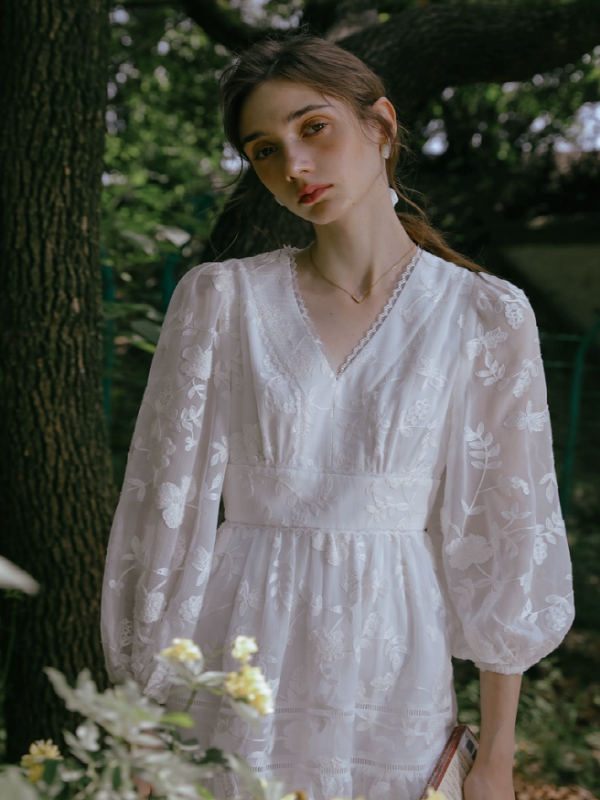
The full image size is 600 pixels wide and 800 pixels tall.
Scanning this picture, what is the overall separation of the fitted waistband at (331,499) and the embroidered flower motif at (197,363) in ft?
0.65

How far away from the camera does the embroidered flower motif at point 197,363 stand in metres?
1.49

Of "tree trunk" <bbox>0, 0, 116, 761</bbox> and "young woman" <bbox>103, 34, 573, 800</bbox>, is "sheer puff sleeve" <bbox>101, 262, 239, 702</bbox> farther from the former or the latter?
"tree trunk" <bbox>0, 0, 116, 761</bbox>

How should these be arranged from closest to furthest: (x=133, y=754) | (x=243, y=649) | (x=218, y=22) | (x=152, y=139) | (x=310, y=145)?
(x=133, y=754), (x=243, y=649), (x=310, y=145), (x=218, y=22), (x=152, y=139)

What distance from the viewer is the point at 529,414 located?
1459 mm

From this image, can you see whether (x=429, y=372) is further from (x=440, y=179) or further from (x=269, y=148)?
(x=440, y=179)

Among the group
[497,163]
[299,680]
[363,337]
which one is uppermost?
[497,163]

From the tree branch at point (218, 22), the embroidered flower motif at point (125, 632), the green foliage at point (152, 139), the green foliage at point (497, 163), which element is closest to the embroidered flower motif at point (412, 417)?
the embroidered flower motif at point (125, 632)

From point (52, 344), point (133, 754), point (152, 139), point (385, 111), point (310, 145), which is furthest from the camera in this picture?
point (152, 139)

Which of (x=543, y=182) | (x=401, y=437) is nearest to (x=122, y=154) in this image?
(x=543, y=182)

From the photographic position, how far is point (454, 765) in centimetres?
140

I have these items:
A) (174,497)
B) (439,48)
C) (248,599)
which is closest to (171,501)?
(174,497)

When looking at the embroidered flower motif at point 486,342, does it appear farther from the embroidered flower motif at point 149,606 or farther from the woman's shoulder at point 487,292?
the embroidered flower motif at point 149,606

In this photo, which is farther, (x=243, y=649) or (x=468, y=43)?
(x=468, y=43)

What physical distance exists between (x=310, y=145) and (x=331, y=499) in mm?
644
